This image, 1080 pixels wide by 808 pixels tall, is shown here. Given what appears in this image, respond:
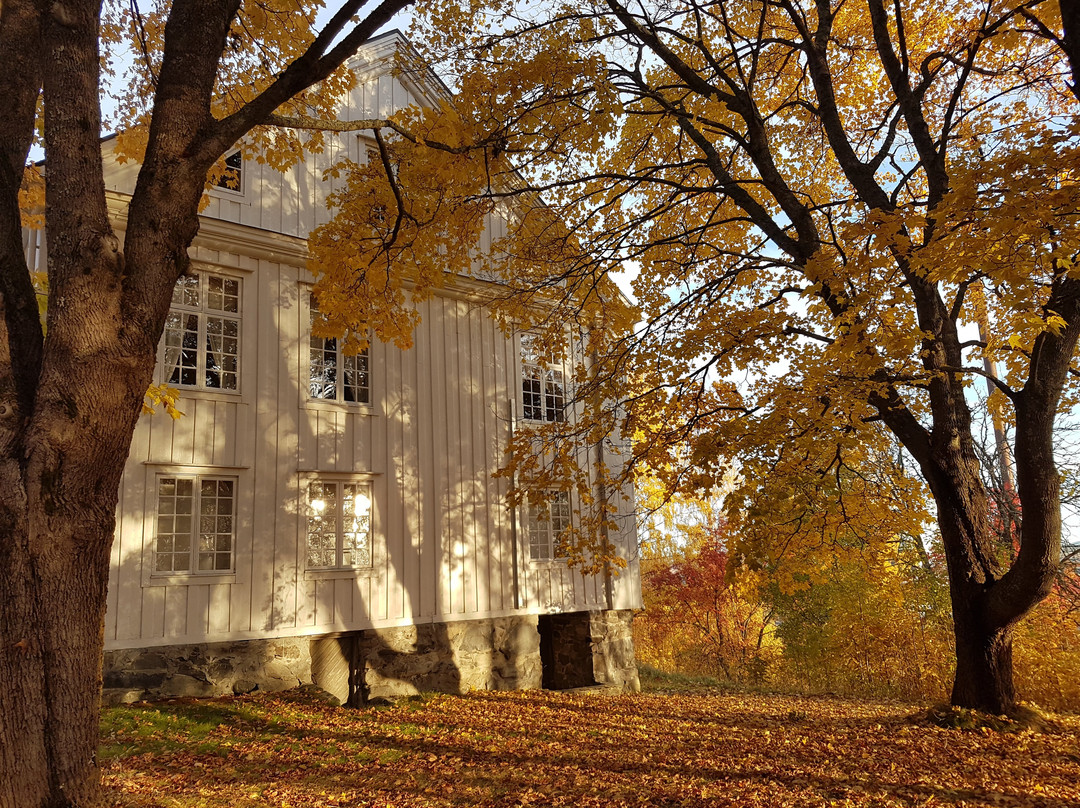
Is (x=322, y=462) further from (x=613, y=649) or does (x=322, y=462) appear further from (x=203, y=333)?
(x=613, y=649)

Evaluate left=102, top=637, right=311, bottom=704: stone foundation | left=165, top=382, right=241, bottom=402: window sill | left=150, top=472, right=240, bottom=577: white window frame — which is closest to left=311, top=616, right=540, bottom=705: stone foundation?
left=102, top=637, right=311, bottom=704: stone foundation

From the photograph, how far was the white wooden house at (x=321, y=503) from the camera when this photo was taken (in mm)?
8727

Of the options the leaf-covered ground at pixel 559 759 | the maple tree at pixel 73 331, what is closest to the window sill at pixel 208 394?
the leaf-covered ground at pixel 559 759

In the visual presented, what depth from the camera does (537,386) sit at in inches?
513

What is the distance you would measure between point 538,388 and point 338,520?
4521 millimetres

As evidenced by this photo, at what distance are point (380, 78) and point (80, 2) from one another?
8.50 meters

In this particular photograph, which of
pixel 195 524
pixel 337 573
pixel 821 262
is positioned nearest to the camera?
pixel 821 262

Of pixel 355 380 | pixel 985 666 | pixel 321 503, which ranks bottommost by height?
pixel 985 666

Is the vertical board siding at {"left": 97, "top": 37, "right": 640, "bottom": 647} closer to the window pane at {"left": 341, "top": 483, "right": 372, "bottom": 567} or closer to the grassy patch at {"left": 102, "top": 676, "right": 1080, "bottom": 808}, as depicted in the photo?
the window pane at {"left": 341, "top": 483, "right": 372, "bottom": 567}

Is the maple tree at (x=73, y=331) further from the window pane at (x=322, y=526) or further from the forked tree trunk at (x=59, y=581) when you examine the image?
the window pane at (x=322, y=526)

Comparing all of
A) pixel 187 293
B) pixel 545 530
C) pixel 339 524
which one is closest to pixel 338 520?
pixel 339 524

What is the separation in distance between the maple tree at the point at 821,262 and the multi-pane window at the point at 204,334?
8.92ft

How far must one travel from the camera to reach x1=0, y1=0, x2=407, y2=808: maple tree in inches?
133

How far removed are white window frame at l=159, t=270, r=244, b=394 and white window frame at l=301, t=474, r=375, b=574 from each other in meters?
1.75
